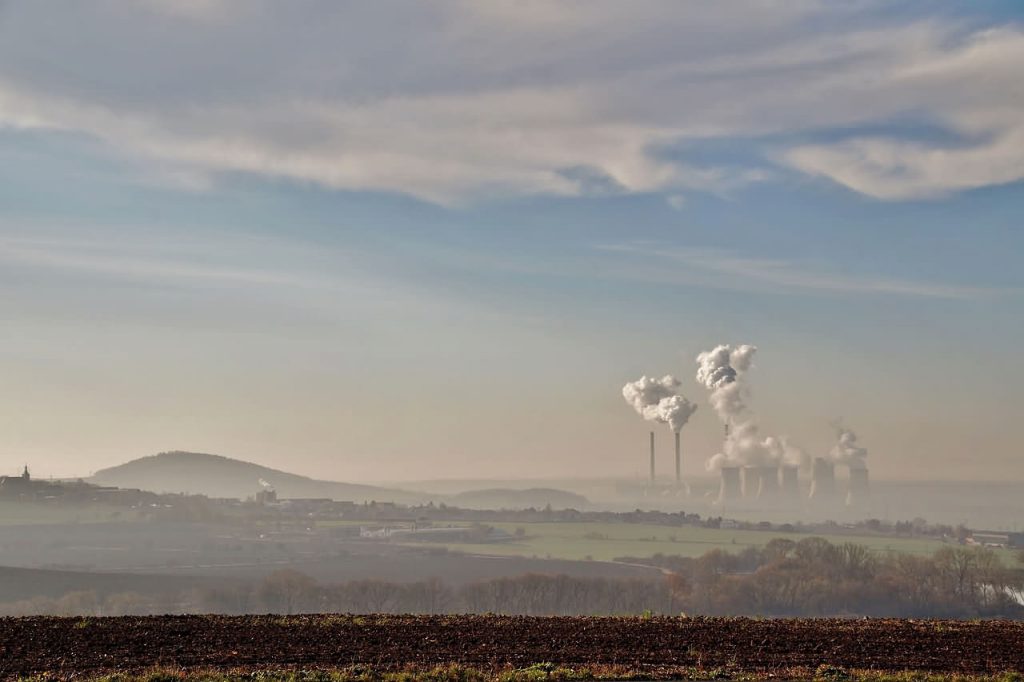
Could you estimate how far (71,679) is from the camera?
2891cm

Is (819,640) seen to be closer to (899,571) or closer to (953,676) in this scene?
(953,676)

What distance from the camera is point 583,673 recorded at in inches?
1154

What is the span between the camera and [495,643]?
117 feet

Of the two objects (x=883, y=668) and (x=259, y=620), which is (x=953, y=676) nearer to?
(x=883, y=668)

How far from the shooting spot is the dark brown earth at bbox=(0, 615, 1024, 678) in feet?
104

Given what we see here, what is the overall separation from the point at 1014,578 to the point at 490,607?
90.8 metres

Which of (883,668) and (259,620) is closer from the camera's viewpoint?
(883,668)

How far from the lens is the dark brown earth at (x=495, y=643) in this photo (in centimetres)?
3183

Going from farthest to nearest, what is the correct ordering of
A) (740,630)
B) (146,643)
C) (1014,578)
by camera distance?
(1014,578), (740,630), (146,643)

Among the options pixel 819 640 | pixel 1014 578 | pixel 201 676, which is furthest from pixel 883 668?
pixel 1014 578

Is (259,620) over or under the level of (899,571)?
over

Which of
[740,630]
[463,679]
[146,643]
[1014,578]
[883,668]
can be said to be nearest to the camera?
[463,679]

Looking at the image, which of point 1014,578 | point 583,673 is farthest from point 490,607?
point 583,673

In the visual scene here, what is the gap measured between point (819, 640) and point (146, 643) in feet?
76.4
